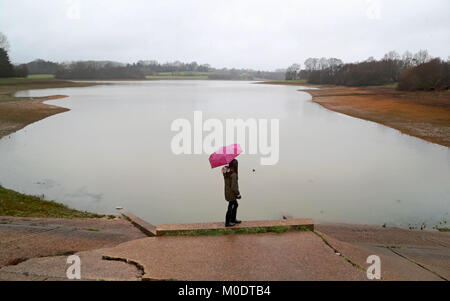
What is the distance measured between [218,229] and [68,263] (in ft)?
9.24

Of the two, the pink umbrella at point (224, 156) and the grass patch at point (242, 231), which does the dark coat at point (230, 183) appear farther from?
the grass patch at point (242, 231)

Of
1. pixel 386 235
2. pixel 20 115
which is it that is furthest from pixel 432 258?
pixel 20 115

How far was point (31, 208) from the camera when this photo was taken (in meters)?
9.83

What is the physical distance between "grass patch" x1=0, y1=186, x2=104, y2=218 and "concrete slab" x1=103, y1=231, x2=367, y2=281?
4.24m

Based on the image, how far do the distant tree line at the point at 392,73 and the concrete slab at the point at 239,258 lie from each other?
5376cm

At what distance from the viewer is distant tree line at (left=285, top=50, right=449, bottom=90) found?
171ft

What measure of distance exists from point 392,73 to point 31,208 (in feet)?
317

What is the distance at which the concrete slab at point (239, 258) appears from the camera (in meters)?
5.09

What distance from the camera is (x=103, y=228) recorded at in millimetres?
8352

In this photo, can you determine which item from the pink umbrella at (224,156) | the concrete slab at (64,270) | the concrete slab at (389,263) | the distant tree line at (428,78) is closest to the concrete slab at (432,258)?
the concrete slab at (389,263)

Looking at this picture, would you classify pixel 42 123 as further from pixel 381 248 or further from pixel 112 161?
pixel 381 248

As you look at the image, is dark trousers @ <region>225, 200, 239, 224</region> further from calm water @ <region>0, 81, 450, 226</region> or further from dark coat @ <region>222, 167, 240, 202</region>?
calm water @ <region>0, 81, 450, 226</region>

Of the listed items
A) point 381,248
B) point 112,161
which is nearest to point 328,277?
point 381,248

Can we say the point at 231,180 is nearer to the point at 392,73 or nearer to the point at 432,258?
the point at 432,258
